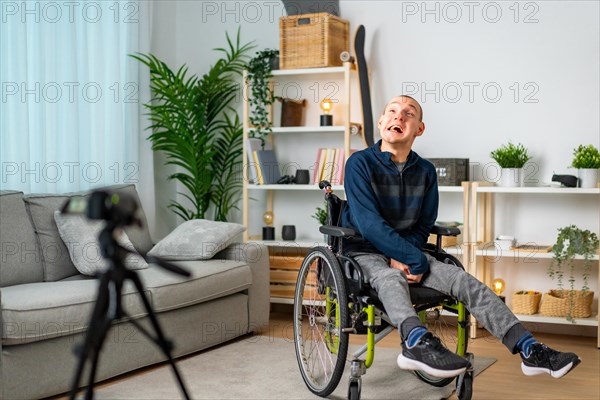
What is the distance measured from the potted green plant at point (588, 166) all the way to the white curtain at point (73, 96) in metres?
2.38

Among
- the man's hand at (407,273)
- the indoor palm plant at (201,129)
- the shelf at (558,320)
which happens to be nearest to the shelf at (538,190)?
the shelf at (558,320)

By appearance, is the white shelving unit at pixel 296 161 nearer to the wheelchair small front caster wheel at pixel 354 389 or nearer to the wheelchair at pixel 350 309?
the wheelchair at pixel 350 309

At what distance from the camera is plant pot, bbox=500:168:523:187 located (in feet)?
13.5

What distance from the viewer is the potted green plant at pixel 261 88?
459 centimetres

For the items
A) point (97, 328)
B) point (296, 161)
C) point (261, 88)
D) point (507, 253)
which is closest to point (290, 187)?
point (296, 161)

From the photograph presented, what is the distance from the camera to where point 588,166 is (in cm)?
397

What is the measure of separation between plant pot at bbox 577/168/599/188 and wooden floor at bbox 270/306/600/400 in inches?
31.3

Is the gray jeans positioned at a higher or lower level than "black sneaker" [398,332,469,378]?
higher

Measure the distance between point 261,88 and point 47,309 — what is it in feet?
6.83

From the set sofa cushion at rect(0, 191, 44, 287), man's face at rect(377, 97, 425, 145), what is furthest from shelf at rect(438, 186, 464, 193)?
sofa cushion at rect(0, 191, 44, 287)

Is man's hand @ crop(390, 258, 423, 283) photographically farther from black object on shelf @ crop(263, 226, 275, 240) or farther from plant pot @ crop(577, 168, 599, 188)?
black object on shelf @ crop(263, 226, 275, 240)

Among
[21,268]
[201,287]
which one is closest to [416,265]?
[201,287]

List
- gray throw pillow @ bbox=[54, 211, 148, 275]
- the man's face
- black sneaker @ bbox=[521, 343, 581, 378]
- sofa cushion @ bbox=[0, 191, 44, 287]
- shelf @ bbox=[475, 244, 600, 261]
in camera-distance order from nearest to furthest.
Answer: black sneaker @ bbox=[521, 343, 581, 378]
the man's face
sofa cushion @ bbox=[0, 191, 44, 287]
gray throw pillow @ bbox=[54, 211, 148, 275]
shelf @ bbox=[475, 244, 600, 261]

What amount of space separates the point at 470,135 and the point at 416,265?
1780 millimetres
